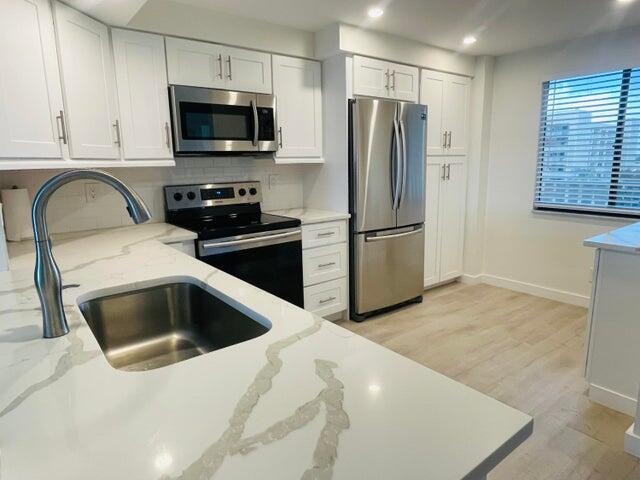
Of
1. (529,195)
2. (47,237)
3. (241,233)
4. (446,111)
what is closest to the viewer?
(47,237)

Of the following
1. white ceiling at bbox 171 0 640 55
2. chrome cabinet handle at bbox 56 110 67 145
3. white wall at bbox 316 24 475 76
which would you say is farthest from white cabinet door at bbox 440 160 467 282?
chrome cabinet handle at bbox 56 110 67 145

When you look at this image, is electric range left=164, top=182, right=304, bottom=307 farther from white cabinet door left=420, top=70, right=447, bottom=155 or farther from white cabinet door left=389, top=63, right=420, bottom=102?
white cabinet door left=420, top=70, right=447, bottom=155

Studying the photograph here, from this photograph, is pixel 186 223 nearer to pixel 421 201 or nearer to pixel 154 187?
pixel 154 187

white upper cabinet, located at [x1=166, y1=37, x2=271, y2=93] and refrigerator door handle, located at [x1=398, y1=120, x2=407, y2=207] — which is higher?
white upper cabinet, located at [x1=166, y1=37, x2=271, y2=93]

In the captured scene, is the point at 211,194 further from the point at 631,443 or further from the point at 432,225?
the point at 631,443

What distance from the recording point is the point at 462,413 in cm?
64

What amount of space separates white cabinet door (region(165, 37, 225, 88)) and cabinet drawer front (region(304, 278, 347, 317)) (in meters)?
1.59

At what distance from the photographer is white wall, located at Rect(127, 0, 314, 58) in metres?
2.35

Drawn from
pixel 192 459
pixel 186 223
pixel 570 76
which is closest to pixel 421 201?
pixel 570 76

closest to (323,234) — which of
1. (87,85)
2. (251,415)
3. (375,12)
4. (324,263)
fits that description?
(324,263)

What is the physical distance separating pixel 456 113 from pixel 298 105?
1.64 metres

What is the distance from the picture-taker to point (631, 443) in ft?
5.71

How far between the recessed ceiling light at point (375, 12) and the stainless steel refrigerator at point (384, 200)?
1.78 ft

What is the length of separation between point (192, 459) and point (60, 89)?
203 centimetres
